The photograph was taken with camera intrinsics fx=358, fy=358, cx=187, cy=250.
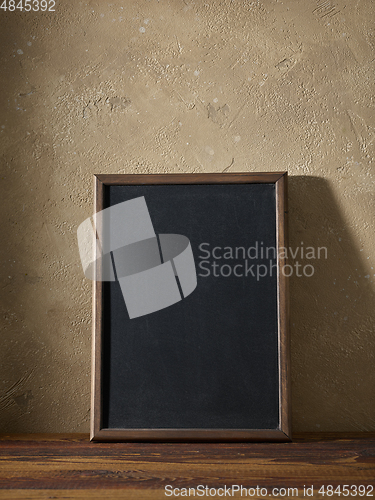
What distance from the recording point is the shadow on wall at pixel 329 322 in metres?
1.08

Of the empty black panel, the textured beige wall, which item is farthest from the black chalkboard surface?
the textured beige wall

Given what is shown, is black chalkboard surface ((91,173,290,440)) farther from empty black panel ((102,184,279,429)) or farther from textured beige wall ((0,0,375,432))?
textured beige wall ((0,0,375,432))

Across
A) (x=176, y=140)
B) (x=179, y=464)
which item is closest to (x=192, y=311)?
(x=179, y=464)

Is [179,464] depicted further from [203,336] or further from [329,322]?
[329,322]

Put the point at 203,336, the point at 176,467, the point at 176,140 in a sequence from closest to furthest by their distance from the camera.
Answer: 1. the point at 176,467
2. the point at 203,336
3. the point at 176,140

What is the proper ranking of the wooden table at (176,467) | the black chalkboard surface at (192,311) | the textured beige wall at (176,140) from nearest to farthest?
the wooden table at (176,467)
the black chalkboard surface at (192,311)
the textured beige wall at (176,140)

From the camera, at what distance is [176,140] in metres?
1.14

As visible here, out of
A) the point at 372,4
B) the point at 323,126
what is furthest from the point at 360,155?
the point at 372,4

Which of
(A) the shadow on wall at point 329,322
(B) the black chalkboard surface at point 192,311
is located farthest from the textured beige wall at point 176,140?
(B) the black chalkboard surface at point 192,311

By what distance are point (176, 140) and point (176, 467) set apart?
91 cm

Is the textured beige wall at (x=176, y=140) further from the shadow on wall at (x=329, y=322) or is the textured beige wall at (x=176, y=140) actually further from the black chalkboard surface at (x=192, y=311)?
the black chalkboard surface at (x=192, y=311)

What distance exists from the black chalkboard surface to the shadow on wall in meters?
0.12

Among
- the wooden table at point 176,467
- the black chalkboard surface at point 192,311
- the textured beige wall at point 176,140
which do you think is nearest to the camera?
the wooden table at point 176,467

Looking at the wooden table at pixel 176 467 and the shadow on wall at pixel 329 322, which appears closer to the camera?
the wooden table at pixel 176 467
